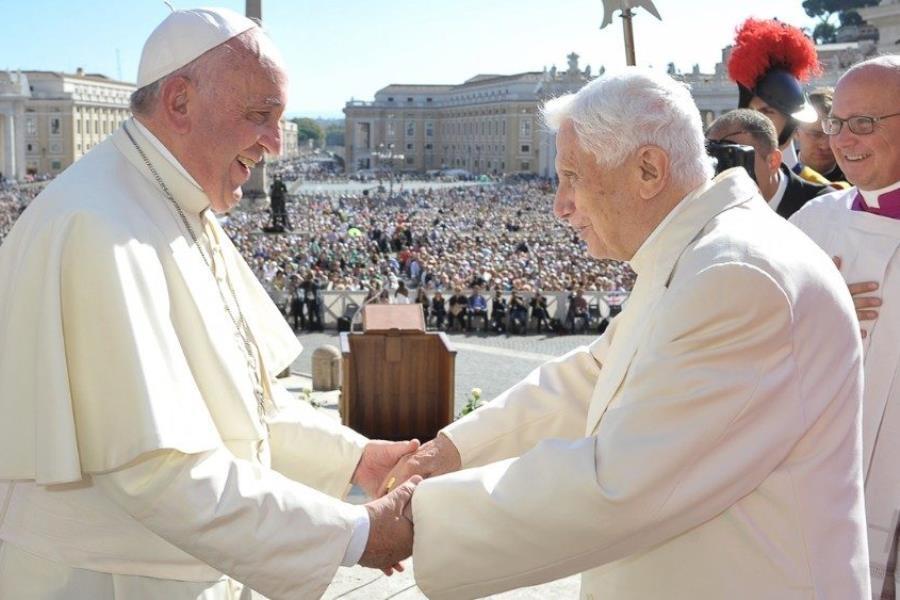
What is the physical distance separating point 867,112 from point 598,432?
1.29m

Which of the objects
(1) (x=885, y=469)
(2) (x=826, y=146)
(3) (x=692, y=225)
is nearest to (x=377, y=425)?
→ (2) (x=826, y=146)

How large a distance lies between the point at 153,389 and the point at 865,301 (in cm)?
169

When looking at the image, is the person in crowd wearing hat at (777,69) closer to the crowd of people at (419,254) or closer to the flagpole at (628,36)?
the flagpole at (628,36)

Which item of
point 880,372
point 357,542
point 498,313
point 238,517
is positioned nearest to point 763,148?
point 880,372

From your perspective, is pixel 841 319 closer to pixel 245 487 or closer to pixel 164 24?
pixel 245 487

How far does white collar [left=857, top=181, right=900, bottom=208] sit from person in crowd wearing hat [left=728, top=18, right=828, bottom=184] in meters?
1.40

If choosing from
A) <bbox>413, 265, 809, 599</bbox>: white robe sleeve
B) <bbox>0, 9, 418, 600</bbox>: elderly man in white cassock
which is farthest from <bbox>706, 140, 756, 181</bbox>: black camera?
A: <bbox>0, 9, 418, 600</bbox>: elderly man in white cassock

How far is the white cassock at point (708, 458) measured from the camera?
1738 millimetres

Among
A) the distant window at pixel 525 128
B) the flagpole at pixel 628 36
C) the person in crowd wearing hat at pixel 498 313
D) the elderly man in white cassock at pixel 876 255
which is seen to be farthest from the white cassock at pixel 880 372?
the distant window at pixel 525 128

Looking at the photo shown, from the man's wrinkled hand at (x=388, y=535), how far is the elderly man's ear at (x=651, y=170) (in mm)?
798

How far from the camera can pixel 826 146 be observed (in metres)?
4.38

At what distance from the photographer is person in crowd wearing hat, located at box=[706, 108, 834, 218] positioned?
3381 mm

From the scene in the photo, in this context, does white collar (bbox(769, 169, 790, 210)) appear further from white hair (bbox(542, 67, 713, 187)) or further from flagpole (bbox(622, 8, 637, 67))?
white hair (bbox(542, 67, 713, 187))

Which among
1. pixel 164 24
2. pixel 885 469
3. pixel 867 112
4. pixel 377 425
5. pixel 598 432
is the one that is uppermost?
pixel 164 24
